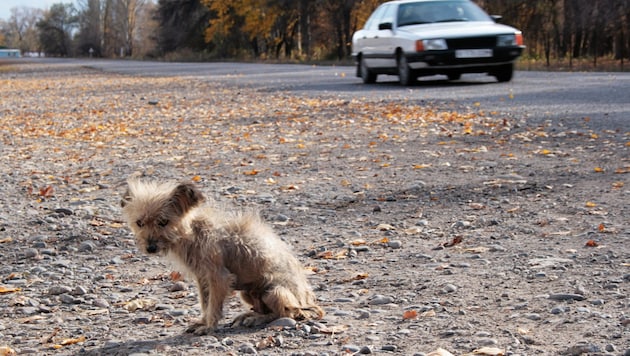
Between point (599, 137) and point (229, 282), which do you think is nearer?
point (229, 282)

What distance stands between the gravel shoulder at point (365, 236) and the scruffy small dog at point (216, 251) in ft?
0.44

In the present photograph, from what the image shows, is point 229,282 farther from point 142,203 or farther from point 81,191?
point 81,191

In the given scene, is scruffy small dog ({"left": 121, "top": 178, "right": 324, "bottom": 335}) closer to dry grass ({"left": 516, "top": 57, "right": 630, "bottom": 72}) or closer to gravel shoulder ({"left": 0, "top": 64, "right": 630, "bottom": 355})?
gravel shoulder ({"left": 0, "top": 64, "right": 630, "bottom": 355})

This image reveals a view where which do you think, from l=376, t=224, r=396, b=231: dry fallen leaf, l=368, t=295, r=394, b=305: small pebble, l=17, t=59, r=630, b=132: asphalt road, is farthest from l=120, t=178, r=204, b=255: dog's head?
l=17, t=59, r=630, b=132: asphalt road

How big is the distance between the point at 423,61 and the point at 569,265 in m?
15.6

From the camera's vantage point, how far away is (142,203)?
426 centimetres

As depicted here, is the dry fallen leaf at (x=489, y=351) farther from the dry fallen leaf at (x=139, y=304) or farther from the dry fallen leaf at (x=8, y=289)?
the dry fallen leaf at (x=8, y=289)

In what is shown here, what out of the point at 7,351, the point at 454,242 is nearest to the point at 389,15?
the point at 454,242

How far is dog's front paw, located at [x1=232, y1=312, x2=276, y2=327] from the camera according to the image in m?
4.48

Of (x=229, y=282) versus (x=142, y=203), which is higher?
(x=142, y=203)

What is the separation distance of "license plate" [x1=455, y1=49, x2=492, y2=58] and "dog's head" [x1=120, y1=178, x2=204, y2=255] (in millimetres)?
16384

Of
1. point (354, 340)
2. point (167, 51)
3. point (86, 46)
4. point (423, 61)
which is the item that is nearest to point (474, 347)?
point (354, 340)

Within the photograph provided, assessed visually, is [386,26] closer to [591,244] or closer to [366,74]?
[366,74]

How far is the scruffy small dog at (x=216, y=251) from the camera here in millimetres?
4242
